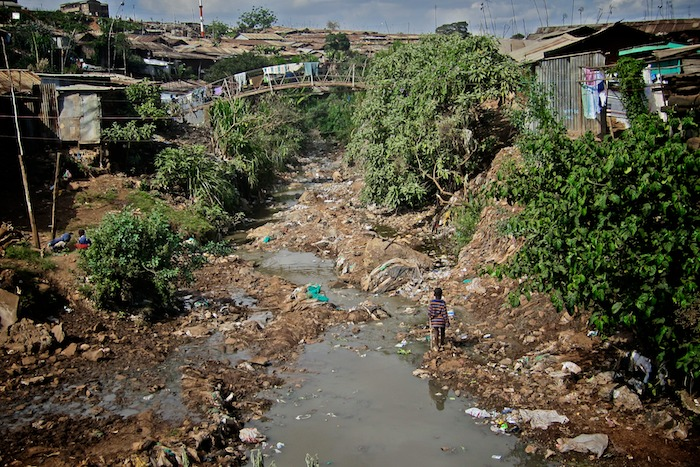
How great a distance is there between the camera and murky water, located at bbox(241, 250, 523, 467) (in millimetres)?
7031

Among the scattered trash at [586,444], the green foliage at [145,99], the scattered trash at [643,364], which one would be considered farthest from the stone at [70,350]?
the green foliage at [145,99]

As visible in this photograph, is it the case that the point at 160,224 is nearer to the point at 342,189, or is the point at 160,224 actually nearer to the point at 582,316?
the point at 582,316

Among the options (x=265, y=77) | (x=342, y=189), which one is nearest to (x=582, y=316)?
(x=342, y=189)

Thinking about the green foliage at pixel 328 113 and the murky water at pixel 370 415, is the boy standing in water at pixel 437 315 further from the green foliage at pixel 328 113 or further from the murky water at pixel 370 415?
the green foliage at pixel 328 113

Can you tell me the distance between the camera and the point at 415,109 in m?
17.3

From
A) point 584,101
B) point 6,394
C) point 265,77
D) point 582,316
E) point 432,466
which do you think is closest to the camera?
point 432,466

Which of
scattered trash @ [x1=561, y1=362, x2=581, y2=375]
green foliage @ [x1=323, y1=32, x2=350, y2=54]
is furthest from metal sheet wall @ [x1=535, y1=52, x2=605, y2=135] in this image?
green foliage @ [x1=323, y1=32, x2=350, y2=54]

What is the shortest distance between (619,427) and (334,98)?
3361cm

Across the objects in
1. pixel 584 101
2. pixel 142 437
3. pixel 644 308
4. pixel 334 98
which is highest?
pixel 334 98

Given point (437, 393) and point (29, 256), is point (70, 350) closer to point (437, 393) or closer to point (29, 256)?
point (29, 256)

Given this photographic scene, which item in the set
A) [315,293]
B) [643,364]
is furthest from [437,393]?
[315,293]

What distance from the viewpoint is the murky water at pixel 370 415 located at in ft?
23.1

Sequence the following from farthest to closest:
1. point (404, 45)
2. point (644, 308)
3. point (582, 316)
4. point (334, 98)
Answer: point (334, 98) → point (404, 45) → point (582, 316) → point (644, 308)

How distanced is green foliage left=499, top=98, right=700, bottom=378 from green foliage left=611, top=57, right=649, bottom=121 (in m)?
3.83
